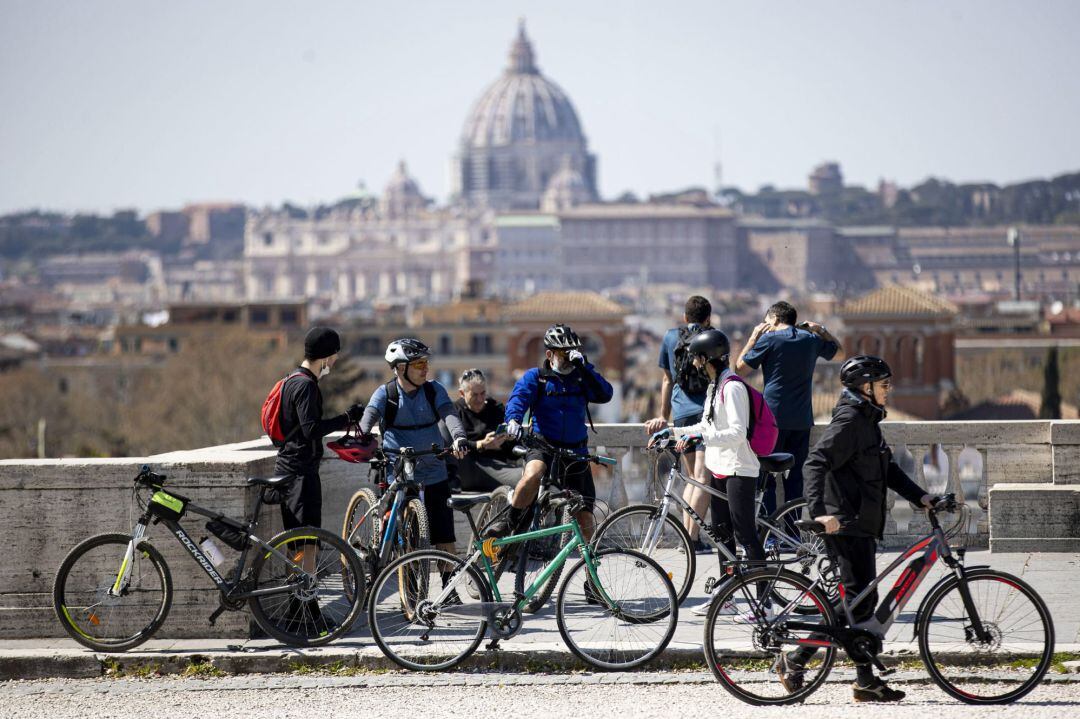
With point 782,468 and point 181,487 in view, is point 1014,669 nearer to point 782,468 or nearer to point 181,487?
point 782,468

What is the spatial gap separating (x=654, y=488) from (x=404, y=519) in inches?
61.1

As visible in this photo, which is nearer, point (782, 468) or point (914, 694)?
point (914, 694)

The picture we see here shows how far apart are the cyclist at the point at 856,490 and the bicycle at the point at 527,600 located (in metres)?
0.66

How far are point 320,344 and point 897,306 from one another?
48.0m

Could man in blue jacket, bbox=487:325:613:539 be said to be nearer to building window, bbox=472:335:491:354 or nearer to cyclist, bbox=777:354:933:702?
cyclist, bbox=777:354:933:702

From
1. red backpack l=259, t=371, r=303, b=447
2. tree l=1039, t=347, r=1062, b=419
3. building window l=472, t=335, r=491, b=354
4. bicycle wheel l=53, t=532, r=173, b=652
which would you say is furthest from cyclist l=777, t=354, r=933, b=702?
building window l=472, t=335, r=491, b=354

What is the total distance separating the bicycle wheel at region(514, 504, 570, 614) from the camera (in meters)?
7.20

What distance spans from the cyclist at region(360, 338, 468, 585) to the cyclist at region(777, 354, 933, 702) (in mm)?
1738

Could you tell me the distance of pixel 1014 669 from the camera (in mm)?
6574

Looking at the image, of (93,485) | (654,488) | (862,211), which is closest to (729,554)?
(654,488)

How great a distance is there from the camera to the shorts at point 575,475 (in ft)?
24.8

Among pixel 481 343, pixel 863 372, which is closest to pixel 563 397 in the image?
pixel 863 372

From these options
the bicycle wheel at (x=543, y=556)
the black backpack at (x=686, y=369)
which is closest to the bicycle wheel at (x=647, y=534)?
the bicycle wheel at (x=543, y=556)

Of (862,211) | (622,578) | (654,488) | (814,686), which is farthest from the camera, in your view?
(862,211)
